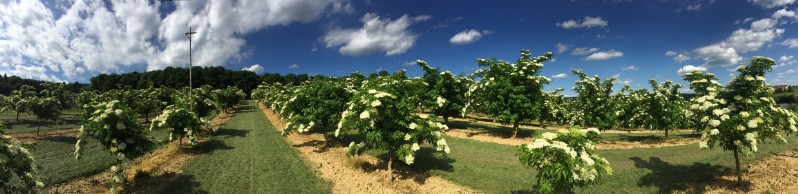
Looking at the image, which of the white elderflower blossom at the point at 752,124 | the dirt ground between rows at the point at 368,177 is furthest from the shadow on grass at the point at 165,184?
the white elderflower blossom at the point at 752,124

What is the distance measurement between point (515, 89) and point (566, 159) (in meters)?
20.1

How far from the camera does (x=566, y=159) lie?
10688mm

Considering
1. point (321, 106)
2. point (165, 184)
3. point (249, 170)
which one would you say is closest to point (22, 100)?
point (165, 184)

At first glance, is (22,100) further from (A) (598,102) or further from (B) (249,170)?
(A) (598,102)

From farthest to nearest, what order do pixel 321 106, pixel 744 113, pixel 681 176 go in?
pixel 321 106, pixel 681 176, pixel 744 113

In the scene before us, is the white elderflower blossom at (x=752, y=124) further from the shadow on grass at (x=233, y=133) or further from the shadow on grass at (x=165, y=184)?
the shadow on grass at (x=233, y=133)

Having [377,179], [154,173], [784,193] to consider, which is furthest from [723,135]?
[154,173]

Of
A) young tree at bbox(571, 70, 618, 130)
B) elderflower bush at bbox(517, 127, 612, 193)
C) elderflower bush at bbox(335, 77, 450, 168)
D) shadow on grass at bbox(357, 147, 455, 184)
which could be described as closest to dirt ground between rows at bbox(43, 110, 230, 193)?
elderflower bush at bbox(335, 77, 450, 168)

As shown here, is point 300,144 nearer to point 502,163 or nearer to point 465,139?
point 465,139

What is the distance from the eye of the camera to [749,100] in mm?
14609

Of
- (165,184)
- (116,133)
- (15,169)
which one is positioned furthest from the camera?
(165,184)

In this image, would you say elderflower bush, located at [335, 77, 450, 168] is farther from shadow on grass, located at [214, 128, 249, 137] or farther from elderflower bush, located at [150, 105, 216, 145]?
shadow on grass, located at [214, 128, 249, 137]

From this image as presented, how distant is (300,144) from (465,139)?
1445 centimetres

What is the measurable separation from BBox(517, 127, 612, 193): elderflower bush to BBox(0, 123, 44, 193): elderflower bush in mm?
14667
